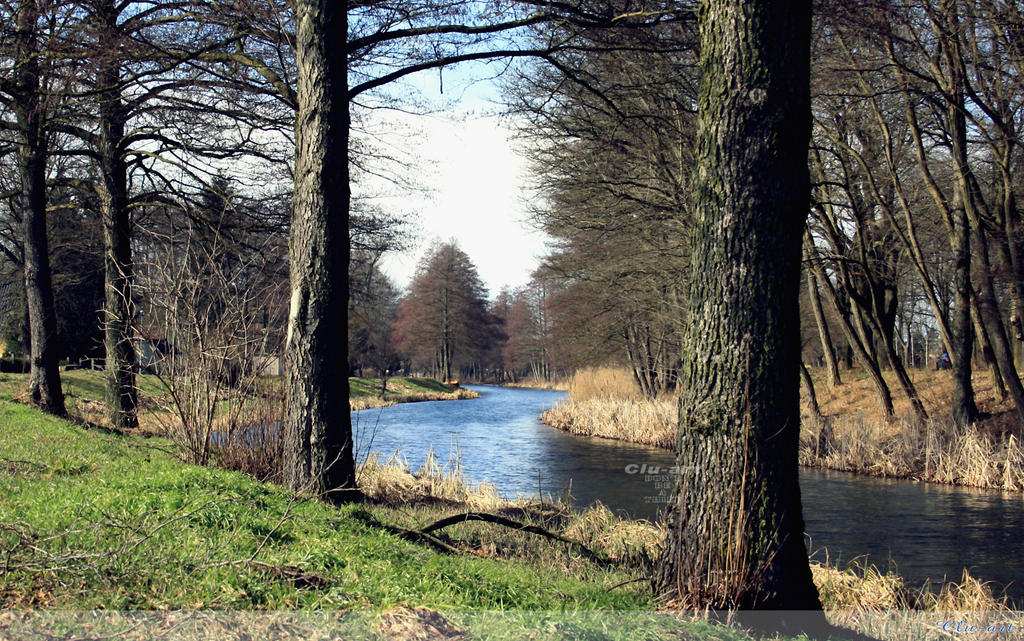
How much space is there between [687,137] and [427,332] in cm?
4732

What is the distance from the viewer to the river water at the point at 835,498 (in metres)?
9.08

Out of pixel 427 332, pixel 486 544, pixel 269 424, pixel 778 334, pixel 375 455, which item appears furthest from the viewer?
pixel 427 332

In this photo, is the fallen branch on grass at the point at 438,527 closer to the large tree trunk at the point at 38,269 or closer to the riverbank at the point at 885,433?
the large tree trunk at the point at 38,269

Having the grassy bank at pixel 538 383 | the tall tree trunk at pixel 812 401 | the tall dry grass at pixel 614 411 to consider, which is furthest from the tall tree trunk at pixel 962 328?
the grassy bank at pixel 538 383

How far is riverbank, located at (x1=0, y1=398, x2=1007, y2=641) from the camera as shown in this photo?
142 inches

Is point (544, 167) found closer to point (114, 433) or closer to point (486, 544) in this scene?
point (114, 433)

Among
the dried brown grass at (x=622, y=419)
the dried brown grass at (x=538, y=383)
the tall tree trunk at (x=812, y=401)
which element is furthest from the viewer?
the dried brown grass at (x=538, y=383)

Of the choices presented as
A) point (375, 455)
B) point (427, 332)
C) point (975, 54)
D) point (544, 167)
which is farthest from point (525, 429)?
point (427, 332)

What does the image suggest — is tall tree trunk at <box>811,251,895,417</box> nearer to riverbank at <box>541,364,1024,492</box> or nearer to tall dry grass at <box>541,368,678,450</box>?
riverbank at <box>541,364,1024,492</box>

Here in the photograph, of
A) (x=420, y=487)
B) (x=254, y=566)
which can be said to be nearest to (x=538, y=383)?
(x=420, y=487)

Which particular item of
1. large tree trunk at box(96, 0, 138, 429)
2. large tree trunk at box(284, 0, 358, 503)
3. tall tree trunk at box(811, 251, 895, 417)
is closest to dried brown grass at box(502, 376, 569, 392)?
tall tree trunk at box(811, 251, 895, 417)

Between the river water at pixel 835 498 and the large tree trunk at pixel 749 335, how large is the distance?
132 inches

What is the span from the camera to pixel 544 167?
56.6ft

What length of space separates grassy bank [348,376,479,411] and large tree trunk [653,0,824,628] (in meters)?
24.1
